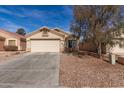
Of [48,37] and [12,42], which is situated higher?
[48,37]

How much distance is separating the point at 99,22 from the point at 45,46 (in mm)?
11039

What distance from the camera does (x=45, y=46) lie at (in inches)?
1061

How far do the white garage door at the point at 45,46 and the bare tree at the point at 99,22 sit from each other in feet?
26.3

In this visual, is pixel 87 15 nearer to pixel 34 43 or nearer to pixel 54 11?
pixel 54 11

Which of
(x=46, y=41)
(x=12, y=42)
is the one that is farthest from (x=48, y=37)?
(x=12, y=42)

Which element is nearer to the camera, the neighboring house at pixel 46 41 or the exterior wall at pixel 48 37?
the neighboring house at pixel 46 41

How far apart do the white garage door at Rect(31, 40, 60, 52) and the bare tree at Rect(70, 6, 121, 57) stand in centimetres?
801

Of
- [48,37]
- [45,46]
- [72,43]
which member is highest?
[48,37]

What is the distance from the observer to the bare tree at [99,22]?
16.4 meters

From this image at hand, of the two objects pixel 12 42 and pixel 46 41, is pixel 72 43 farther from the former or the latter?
pixel 12 42

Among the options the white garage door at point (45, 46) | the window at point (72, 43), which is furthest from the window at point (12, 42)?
the window at point (72, 43)

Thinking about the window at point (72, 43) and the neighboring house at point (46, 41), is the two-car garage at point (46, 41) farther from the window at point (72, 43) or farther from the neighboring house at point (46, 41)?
the window at point (72, 43)

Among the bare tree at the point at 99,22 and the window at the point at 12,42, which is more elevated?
the bare tree at the point at 99,22
